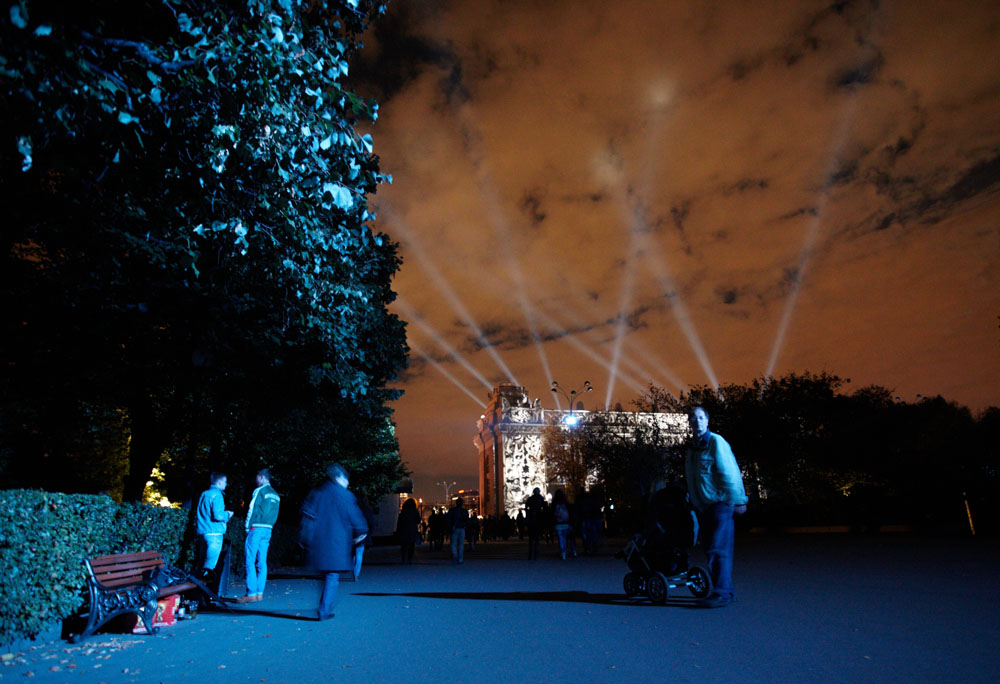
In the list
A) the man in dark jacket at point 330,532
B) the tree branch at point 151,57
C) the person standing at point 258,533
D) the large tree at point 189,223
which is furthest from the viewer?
the person standing at point 258,533

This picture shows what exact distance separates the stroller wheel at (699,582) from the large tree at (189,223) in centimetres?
549

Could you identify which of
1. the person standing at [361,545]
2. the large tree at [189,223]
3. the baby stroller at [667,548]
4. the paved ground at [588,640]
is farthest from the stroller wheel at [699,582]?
the large tree at [189,223]

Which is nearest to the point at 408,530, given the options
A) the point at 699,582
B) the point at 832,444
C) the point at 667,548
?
the point at 667,548

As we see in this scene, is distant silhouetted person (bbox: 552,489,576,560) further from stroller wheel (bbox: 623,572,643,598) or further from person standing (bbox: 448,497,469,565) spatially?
stroller wheel (bbox: 623,572,643,598)

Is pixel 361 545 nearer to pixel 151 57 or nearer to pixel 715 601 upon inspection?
pixel 715 601

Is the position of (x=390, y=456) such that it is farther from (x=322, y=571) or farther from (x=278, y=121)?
(x=278, y=121)

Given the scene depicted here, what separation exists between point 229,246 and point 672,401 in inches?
1717

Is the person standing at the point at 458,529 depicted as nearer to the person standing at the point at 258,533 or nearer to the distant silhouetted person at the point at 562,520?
the distant silhouetted person at the point at 562,520

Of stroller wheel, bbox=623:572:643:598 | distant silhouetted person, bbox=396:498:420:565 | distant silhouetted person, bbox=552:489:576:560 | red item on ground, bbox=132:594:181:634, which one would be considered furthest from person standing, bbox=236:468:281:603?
distant silhouetted person, bbox=552:489:576:560

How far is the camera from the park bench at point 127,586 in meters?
6.68

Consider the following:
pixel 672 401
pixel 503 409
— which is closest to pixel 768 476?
pixel 672 401

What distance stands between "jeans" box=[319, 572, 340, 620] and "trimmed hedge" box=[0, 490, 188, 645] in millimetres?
2417

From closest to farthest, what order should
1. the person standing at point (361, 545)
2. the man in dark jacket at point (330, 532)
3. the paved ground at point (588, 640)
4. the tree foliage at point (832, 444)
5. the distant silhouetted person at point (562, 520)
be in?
the paved ground at point (588, 640) → the man in dark jacket at point (330, 532) → the person standing at point (361, 545) → the distant silhouetted person at point (562, 520) → the tree foliage at point (832, 444)

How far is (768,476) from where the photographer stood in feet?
129
